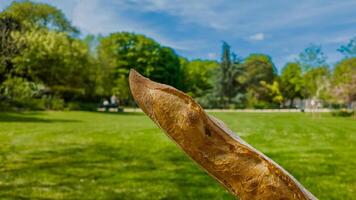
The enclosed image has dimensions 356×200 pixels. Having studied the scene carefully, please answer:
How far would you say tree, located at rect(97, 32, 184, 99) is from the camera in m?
67.3

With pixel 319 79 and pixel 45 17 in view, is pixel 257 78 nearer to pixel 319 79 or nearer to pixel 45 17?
pixel 319 79

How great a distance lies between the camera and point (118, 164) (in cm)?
930

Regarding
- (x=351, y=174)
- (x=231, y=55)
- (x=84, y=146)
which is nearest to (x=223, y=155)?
(x=351, y=174)

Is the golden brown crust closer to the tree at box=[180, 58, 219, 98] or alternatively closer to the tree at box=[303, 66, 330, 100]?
the tree at box=[303, 66, 330, 100]

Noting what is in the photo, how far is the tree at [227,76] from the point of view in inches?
2608

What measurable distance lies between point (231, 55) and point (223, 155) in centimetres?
6956

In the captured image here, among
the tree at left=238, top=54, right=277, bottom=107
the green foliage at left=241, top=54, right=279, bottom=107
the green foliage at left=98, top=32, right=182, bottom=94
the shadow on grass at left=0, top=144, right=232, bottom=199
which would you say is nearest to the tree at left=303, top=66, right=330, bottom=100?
the tree at left=238, top=54, right=277, bottom=107

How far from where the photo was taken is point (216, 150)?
1331 millimetres

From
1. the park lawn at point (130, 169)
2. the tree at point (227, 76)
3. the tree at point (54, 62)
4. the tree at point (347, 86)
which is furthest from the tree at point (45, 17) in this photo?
the park lawn at point (130, 169)

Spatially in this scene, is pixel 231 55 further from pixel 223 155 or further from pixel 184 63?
pixel 223 155

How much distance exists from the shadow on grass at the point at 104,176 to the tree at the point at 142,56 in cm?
5470

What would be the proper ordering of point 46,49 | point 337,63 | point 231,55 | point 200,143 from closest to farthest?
point 200,143 < point 46,49 < point 337,63 < point 231,55

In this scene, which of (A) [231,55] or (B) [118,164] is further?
(A) [231,55]

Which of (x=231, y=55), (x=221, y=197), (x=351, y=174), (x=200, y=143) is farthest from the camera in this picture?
(x=231, y=55)
